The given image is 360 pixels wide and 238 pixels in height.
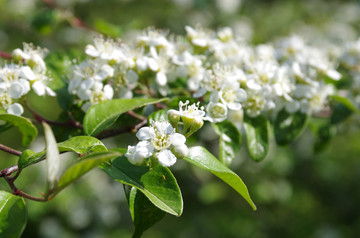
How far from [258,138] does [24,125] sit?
32.2 inches

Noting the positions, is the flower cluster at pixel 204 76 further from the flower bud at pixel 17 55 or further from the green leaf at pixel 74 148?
the green leaf at pixel 74 148

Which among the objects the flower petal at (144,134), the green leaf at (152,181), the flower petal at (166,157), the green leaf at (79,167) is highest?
the green leaf at (79,167)

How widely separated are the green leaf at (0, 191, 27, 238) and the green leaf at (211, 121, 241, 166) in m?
0.67

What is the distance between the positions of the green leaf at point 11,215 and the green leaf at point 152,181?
0.74 feet

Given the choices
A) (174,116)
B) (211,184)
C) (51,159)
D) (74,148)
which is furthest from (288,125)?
(211,184)

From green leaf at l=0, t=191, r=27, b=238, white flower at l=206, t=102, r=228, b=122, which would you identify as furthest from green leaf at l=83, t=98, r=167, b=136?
green leaf at l=0, t=191, r=27, b=238

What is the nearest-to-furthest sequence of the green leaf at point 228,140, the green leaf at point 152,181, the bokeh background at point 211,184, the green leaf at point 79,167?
the green leaf at point 79,167 < the green leaf at point 152,181 < the green leaf at point 228,140 < the bokeh background at point 211,184

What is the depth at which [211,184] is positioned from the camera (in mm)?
3799

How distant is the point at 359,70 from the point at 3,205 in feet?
5.71

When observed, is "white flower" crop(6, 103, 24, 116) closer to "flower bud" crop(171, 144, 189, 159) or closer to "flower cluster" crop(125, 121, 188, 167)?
"flower cluster" crop(125, 121, 188, 167)

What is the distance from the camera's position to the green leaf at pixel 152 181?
100 cm

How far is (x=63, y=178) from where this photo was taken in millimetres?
870

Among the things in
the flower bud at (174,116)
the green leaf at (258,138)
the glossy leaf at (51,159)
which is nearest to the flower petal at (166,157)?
the flower bud at (174,116)

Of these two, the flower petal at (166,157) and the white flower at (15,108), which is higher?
the white flower at (15,108)
